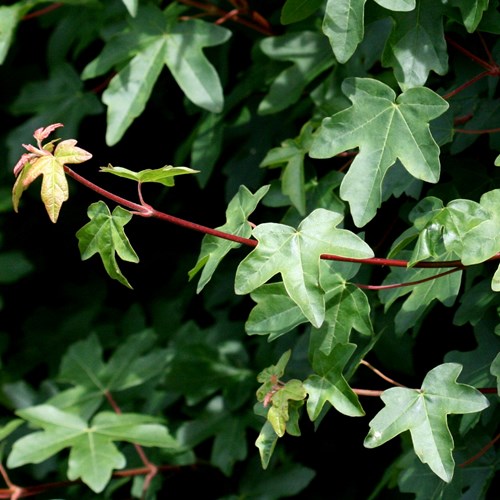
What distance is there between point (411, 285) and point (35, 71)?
1887 mm

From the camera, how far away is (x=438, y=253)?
4.48 ft

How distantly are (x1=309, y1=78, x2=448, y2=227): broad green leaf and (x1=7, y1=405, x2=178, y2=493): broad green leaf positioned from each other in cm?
90

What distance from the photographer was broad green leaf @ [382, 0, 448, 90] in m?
1.58

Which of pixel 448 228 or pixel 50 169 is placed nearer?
pixel 50 169

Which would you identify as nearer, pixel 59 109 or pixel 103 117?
pixel 59 109

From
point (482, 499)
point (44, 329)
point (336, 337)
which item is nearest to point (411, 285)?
point (336, 337)

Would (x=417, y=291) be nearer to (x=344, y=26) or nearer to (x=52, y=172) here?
(x=344, y=26)

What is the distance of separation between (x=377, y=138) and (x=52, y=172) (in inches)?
20.7

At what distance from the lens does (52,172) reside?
123 cm

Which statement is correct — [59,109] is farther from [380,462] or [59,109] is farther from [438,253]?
[438,253]

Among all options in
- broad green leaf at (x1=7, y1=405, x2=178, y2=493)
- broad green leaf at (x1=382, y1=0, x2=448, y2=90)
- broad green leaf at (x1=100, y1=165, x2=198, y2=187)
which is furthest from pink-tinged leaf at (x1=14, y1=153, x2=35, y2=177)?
broad green leaf at (x1=7, y1=405, x2=178, y2=493)

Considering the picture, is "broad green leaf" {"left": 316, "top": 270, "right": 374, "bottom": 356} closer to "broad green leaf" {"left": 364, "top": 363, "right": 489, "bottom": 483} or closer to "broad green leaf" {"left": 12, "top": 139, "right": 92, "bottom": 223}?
"broad green leaf" {"left": 364, "top": 363, "right": 489, "bottom": 483}

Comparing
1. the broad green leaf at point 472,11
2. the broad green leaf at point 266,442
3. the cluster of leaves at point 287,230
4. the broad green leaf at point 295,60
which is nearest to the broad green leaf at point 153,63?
the cluster of leaves at point 287,230

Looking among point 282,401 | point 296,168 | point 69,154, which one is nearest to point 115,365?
point 296,168
